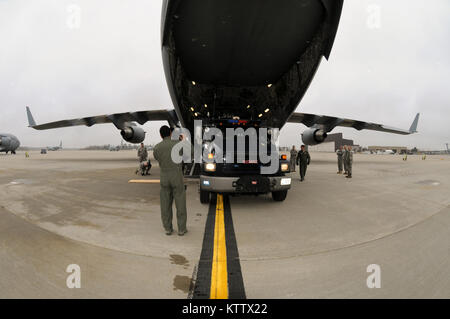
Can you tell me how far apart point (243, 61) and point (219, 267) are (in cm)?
543

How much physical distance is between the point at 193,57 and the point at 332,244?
5.68m

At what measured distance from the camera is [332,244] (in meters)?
2.81

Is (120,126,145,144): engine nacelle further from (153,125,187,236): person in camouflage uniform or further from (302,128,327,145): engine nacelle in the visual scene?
(153,125,187,236): person in camouflage uniform

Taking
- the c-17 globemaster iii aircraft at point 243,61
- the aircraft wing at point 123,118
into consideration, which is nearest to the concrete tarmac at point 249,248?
the c-17 globemaster iii aircraft at point 243,61

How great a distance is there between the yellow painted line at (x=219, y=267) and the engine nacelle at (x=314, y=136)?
1291 cm

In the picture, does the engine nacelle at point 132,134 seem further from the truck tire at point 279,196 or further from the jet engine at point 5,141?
the jet engine at point 5,141

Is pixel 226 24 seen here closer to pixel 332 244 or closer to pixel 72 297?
pixel 332 244

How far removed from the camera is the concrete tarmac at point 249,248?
190 cm

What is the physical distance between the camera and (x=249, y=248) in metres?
2.71

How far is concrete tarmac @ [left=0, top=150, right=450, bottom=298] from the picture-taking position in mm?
1900

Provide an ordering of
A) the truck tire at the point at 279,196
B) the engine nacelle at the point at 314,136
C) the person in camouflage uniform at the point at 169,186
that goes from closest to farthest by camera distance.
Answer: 1. the person in camouflage uniform at the point at 169,186
2. the truck tire at the point at 279,196
3. the engine nacelle at the point at 314,136

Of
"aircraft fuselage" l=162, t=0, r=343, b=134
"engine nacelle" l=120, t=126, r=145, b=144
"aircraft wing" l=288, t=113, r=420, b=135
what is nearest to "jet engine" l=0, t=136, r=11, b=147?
"engine nacelle" l=120, t=126, r=145, b=144

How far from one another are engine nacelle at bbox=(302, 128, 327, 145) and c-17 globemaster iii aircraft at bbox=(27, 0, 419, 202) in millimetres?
8059
